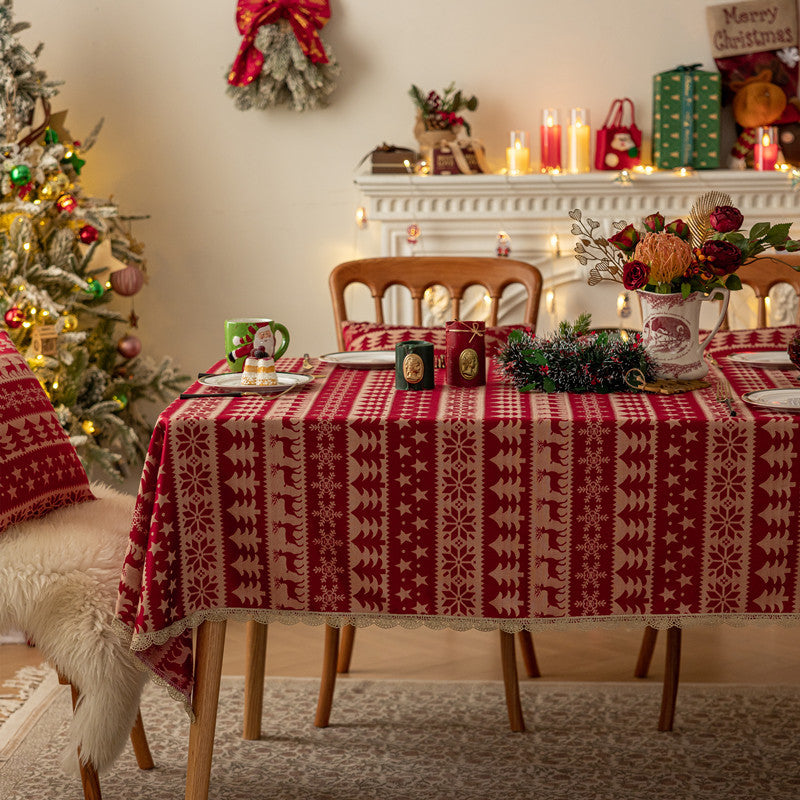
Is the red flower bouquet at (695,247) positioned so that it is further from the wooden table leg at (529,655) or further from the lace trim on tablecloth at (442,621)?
the wooden table leg at (529,655)

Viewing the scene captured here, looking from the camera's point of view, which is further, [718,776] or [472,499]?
[718,776]

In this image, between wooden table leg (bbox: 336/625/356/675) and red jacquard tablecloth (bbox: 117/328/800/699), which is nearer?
red jacquard tablecloth (bbox: 117/328/800/699)

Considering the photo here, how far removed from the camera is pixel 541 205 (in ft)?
11.0

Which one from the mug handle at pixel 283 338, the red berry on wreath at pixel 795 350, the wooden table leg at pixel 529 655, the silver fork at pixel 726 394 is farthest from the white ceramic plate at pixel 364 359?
the wooden table leg at pixel 529 655

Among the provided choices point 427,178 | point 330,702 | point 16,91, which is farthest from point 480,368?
point 16,91

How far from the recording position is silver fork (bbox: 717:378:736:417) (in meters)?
1.54

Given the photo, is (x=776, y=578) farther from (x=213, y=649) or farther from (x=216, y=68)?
(x=216, y=68)

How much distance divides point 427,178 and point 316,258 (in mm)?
512

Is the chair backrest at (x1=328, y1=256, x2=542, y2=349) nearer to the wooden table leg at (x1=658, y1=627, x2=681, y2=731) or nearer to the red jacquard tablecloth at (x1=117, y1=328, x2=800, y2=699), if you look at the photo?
the wooden table leg at (x1=658, y1=627, x2=681, y2=731)

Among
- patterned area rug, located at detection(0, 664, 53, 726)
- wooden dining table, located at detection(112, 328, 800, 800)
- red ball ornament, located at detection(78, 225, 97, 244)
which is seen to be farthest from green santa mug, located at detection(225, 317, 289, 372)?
red ball ornament, located at detection(78, 225, 97, 244)

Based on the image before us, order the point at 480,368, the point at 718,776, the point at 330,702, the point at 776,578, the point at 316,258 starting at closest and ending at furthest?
the point at 776,578 < the point at 480,368 < the point at 718,776 < the point at 330,702 < the point at 316,258

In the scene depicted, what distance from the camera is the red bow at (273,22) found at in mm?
3277

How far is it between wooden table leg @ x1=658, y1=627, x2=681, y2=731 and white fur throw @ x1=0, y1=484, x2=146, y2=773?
3.47 ft

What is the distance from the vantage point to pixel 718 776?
6.61ft
